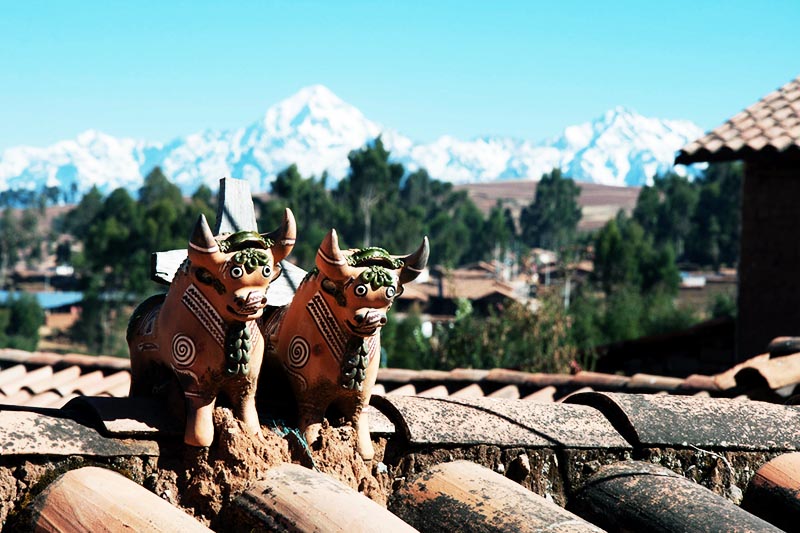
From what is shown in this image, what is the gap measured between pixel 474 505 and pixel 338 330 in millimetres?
574

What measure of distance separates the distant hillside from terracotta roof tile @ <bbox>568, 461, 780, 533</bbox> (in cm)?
13384

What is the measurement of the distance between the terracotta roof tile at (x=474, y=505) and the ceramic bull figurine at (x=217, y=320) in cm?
48

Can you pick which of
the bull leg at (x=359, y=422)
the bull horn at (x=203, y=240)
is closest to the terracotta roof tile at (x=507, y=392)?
the bull leg at (x=359, y=422)

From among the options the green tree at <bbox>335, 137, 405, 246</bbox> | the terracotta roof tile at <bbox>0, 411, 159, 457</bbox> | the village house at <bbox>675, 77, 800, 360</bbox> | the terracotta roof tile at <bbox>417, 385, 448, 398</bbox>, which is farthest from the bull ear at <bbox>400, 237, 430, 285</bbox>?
the green tree at <bbox>335, 137, 405, 246</bbox>

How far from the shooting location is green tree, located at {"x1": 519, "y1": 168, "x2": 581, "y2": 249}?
98.1m

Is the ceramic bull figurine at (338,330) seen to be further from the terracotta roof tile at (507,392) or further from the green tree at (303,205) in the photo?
the green tree at (303,205)

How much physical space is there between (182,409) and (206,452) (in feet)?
0.42

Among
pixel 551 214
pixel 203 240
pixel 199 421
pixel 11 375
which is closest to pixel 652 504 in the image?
pixel 199 421

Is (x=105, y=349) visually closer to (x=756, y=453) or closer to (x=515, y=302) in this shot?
(x=515, y=302)

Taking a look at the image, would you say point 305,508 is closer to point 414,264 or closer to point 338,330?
point 338,330

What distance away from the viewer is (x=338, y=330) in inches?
105

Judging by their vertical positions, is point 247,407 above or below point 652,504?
above

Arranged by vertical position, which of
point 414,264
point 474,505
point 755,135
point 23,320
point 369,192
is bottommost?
point 23,320

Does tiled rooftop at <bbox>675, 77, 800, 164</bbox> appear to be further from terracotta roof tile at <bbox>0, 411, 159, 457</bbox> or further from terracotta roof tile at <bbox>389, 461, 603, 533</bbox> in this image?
terracotta roof tile at <bbox>0, 411, 159, 457</bbox>
